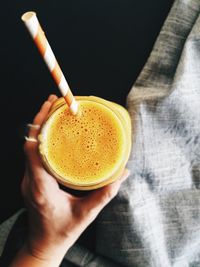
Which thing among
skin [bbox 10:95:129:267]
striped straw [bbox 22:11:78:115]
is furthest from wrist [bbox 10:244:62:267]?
striped straw [bbox 22:11:78:115]

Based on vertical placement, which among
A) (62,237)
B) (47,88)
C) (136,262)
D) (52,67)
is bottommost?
(136,262)

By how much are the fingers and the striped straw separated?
0.49 feet

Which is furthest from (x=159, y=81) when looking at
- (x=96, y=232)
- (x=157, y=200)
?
(x=96, y=232)

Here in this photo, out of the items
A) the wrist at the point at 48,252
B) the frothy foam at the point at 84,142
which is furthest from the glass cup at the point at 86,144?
the wrist at the point at 48,252

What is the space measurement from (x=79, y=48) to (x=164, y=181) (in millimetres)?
378

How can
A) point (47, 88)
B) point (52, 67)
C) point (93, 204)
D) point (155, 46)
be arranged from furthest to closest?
1. point (47, 88)
2. point (155, 46)
3. point (93, 204)
4. point (52, 67)

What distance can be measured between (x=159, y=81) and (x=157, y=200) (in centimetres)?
24

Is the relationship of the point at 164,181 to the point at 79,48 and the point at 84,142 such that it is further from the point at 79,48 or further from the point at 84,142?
the point at 79,48

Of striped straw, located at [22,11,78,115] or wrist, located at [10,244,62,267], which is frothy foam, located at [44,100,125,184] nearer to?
striped straw, located at [22,11,78,115]

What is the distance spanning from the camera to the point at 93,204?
67 cm

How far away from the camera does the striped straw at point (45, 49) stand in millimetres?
463

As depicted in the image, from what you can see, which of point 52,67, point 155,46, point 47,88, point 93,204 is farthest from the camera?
point 47,88

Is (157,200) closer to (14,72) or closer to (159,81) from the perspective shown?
(159,81)

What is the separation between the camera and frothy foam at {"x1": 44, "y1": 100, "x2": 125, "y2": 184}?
2.22 ft
